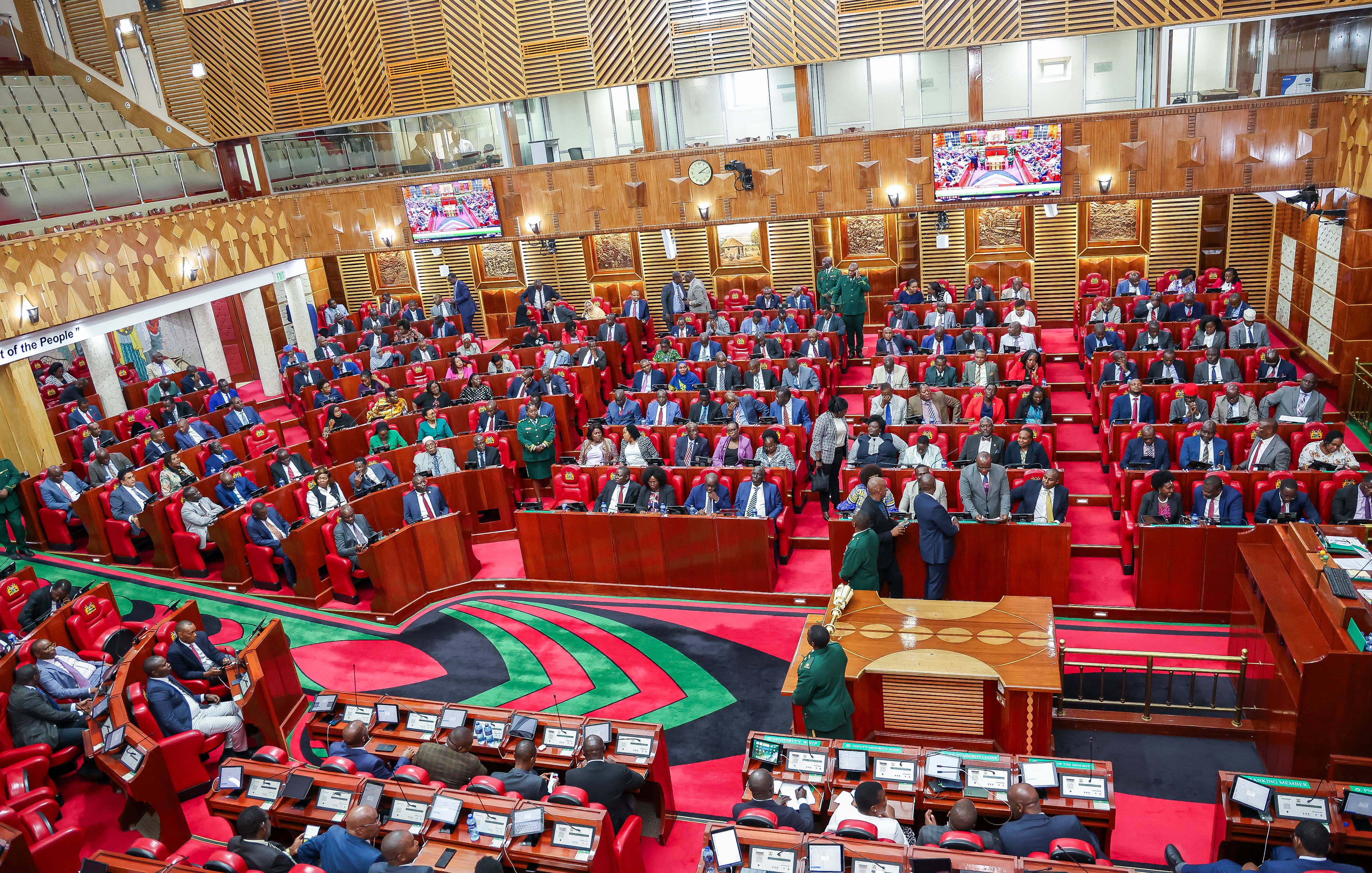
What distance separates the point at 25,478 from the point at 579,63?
10.3 m

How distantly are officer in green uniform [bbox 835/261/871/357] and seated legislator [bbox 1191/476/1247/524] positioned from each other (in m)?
6.58

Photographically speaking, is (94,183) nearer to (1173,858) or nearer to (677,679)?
(677,679)

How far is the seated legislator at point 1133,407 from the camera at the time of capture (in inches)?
392

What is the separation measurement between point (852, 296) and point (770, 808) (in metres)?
10.1

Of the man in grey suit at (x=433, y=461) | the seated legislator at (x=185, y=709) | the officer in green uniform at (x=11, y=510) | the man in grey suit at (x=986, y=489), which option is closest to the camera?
the seated legislator at (x=185, y=709)

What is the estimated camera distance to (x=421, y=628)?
30.7ft

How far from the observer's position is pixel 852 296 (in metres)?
13.9

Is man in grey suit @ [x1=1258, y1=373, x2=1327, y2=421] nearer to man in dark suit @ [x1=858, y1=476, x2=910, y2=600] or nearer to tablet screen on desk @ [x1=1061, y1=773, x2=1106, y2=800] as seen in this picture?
man in dark suit @ [x1=858, y1=476, x2=910, y2=600]

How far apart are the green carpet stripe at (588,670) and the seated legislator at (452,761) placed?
1.57 m

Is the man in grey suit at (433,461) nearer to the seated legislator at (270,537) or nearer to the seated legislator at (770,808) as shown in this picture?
the seated legislator at (270,537)

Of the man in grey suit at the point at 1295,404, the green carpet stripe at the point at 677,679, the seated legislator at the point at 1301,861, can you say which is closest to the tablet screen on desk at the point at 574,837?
the green carpet stripe at the point at 677,679

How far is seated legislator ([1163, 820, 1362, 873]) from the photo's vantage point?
411 centimetres

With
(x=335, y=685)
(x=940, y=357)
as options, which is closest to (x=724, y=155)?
(x=940, y=357)

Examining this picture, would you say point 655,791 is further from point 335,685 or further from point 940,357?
point 940,357
